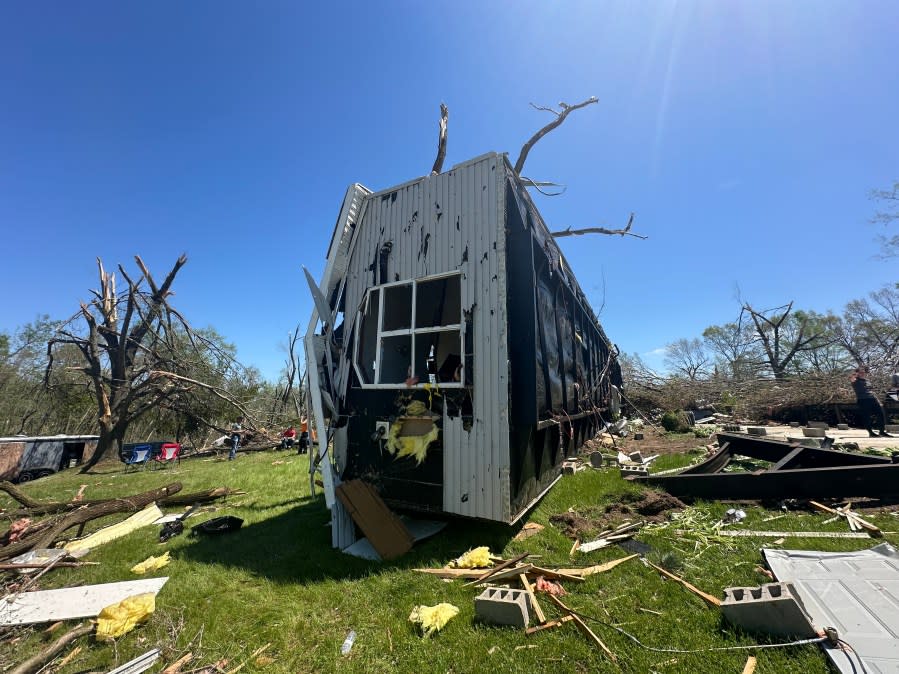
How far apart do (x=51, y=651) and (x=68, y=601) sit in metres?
1.06

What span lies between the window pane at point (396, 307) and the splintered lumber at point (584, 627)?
370 cm

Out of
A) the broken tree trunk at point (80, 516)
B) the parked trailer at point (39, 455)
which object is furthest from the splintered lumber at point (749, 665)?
the parked trailer at point (39, 455)

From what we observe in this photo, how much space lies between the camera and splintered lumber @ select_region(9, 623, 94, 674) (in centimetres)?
219

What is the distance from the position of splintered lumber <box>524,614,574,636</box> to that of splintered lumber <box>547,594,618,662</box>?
3 centimetres

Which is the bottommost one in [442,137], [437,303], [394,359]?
[394,359]

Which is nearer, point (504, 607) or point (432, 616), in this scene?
point (504, 607)

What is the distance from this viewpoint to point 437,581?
305 centimetres

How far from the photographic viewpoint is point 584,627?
2.25 meters

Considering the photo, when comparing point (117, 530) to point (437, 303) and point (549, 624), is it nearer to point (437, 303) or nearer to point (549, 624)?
point (437, 303)

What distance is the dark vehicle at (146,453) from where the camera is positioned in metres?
12.9

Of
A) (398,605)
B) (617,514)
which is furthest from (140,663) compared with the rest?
(617,514)

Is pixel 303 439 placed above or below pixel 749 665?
above

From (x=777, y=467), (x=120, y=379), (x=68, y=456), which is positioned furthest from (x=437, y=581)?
(x=68, y=456)

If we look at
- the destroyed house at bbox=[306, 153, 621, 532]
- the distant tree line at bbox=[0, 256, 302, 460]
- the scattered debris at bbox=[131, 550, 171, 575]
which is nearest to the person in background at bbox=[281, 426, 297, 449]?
the distant tree line at bbox=[0, 256, 302, 460]
